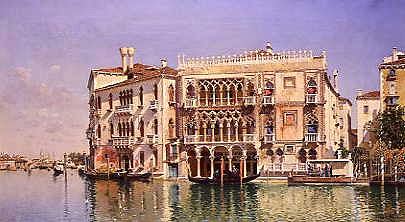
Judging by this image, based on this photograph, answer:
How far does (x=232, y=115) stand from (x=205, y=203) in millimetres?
5428

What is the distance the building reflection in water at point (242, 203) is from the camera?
9.16 m

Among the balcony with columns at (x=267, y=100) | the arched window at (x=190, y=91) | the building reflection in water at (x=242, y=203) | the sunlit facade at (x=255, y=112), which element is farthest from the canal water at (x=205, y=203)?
the arched window at (x=190, y=91)

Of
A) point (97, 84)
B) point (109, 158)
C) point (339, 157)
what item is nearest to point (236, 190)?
point (339, 157)

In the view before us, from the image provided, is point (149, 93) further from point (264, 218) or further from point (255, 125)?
point (264, 218)

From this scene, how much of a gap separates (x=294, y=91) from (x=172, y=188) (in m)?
3.47

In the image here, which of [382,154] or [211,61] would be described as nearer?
[382,154]

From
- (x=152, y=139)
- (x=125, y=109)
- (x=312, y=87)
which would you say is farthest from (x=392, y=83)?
(x=125, y=109)

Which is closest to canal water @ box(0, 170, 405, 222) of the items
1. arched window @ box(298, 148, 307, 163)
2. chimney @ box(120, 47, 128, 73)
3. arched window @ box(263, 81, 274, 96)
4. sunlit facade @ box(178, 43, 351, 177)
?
arched window @ box(298, 148, 307, 163)

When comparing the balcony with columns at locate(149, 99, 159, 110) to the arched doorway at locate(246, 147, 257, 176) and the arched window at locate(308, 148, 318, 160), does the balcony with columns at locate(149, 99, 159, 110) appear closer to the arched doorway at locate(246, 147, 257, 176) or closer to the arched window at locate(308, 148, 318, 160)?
the arched doorway at locate(246, 147, 257, 176)

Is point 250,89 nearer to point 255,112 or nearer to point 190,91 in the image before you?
point 255,112

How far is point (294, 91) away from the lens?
15.7 m

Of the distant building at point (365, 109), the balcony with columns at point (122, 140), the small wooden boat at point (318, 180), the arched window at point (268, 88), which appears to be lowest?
the small wooden boat at point (318, 180)

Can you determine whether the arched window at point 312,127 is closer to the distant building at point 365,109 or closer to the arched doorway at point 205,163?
the arched doorway at point 205,163

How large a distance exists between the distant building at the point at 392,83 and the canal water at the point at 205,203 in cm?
379
